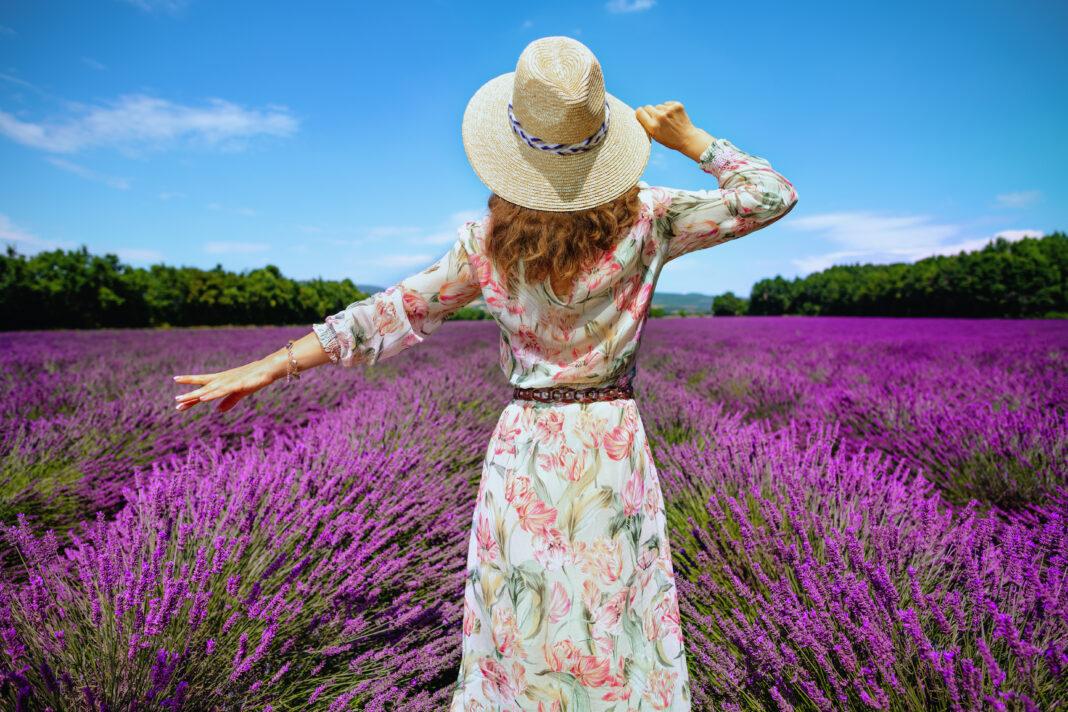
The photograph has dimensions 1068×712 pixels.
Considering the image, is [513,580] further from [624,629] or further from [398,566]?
[398,566]

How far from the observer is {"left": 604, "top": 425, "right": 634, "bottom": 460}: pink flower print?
1119 millimetres

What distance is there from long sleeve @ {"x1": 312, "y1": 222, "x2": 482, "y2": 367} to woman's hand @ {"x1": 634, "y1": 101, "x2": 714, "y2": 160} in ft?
1.60

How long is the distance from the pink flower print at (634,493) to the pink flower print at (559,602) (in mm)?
211

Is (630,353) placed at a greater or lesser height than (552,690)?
greater

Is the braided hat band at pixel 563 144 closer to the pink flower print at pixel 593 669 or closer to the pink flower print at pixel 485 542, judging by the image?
the pink flower print at pixel 485 542

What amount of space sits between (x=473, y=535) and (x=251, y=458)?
112cm

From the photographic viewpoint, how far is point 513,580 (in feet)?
3.72

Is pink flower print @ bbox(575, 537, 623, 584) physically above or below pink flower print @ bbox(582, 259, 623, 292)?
below

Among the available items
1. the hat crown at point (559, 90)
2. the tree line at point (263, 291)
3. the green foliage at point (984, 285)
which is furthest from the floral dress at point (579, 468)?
the green foliage at point (984, 285)

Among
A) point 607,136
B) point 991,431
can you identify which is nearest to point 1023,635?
point 607,136

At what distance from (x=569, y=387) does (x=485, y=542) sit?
0.40 m

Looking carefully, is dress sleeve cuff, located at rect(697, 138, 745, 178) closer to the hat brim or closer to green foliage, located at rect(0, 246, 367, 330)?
the hat brim

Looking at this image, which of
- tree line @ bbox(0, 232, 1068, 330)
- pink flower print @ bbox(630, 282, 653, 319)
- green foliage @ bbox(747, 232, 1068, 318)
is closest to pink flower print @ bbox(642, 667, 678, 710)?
pink flower print @ bbox(630, 282, 653, 319)

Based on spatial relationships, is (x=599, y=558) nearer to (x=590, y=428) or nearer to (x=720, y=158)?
(x=590, y=428)
